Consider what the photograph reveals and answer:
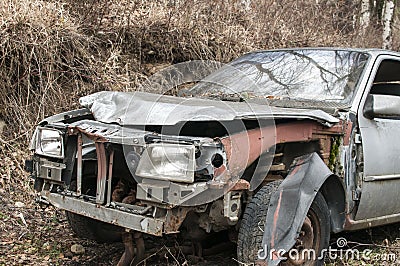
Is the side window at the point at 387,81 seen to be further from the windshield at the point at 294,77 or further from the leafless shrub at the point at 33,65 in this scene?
the leafless shrub at the point at 33,65

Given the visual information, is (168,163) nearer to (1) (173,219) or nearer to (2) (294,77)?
(1) (173,219)

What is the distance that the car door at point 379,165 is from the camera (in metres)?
4.27

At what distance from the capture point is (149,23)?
8.18 m

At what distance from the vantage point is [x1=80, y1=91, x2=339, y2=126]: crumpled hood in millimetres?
3471

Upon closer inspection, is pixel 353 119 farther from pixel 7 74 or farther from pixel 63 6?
pixel 63 6

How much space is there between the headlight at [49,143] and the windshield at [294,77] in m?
1.52

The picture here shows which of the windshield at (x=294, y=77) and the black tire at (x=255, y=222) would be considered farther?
the windshield at (x=294, y=77)

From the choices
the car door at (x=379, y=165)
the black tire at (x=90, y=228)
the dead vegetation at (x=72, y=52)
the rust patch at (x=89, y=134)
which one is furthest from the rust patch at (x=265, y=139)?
the dead vegetation at (x=72, y=52)

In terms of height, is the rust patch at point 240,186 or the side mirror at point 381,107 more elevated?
the side mirror at point 381,107

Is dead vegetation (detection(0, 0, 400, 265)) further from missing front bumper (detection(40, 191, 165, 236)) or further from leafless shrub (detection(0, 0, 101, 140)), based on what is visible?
missing front bumper (detection(40, 191, 165, 236))

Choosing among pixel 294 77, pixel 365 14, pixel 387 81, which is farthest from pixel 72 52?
pixel 365 14

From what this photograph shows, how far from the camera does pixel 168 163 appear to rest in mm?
3285

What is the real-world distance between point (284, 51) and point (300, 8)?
21.4 feet

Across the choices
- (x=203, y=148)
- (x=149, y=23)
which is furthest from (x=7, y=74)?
(x=203, y=148)
